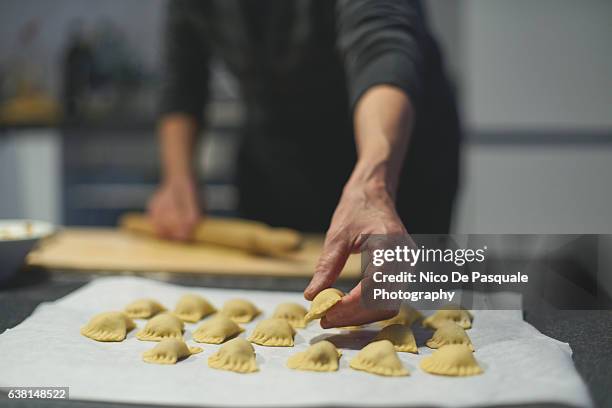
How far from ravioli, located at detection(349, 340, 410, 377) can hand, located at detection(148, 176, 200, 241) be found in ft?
3.17

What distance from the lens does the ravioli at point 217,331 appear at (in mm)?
963

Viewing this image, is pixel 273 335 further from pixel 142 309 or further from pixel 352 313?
pixel 142 309

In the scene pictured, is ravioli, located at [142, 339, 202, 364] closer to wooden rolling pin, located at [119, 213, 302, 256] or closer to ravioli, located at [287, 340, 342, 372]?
ravioli, located at [287, 340, 342, 372]

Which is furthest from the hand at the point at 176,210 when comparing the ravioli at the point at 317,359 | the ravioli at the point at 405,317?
the ravioli at the point at 317,359

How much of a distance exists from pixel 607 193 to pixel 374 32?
7.16 feet

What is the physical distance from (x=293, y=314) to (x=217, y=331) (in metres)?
0.15

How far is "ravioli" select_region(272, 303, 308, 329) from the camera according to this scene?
105cm

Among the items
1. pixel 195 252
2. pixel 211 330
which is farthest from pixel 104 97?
pixel 211 330

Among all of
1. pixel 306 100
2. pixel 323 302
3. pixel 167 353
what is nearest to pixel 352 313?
pixel 323 302

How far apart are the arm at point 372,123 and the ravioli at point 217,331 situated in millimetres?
163

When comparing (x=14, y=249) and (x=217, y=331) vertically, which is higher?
(x=14, y=249)

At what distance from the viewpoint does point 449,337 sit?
0.93 metres

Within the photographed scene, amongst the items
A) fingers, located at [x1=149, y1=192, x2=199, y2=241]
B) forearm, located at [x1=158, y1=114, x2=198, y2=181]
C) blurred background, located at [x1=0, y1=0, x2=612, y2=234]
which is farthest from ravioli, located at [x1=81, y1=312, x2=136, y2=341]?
blurred background, located at [x1=0, y1=0, x2=612, y2=234]

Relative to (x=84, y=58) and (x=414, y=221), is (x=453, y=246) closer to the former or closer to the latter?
(x=414, y=221)
